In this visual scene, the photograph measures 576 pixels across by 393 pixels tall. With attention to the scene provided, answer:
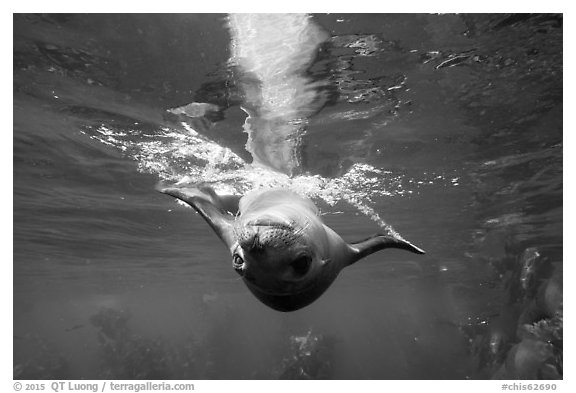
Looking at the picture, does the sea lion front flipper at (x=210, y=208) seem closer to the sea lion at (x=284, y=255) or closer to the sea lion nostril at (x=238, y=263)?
the sea lion at (x=284, y=255)

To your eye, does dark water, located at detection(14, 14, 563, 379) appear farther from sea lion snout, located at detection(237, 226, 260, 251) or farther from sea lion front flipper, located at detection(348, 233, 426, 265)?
sea lion snout, located at detection(237, 226, 260, 251)

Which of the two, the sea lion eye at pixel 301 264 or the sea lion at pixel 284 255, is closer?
the sea lion at pixel 284 255

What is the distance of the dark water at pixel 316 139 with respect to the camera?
698 cm

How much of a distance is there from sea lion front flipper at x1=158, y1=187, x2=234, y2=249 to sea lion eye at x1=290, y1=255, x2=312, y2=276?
102 cm

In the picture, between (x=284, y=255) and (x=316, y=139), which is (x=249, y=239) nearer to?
(x=284, y=255)

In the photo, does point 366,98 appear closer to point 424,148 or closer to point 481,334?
point 424,148

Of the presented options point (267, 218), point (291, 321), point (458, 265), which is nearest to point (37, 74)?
point (267, 218)

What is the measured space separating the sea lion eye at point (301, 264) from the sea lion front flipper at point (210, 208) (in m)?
1.02

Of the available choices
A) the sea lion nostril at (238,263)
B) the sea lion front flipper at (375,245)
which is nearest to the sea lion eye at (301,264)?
the sea lion nostril at (238,263)

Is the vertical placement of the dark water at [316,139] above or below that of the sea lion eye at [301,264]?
above

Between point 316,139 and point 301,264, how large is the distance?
8.51m

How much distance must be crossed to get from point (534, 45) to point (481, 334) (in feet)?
47.9

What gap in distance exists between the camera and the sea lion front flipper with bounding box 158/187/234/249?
3.57 m

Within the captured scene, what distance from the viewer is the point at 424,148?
11.4 m
